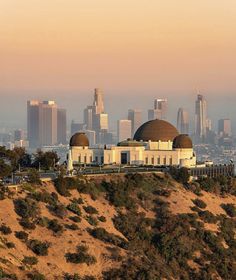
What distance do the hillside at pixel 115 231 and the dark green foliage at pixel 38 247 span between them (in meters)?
0.07

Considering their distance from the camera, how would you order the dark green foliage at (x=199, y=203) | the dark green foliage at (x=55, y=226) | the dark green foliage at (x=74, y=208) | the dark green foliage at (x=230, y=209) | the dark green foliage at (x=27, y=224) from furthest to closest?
the dark green foliage at (x=230, y=209)
the dark green foliage at (x=199, y=203)
the dark green foliage at (x=74, y=208)
the dark green foliage at (x=55, y=226)
the dark green foliage at (x=27, y=224)

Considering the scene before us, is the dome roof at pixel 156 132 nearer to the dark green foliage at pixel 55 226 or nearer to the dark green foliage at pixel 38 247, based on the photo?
the dark green foliage at pixel 55 226

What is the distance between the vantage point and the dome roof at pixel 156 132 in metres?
100

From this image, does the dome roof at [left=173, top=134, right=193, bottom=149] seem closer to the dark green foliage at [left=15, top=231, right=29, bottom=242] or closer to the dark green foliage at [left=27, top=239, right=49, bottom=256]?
the dark green foliage at [left=27, top=239, right=49, bottom=256]

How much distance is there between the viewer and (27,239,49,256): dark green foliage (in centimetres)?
5744

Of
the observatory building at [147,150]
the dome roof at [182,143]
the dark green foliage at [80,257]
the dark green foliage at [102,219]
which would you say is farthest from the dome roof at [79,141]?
the dark green foliage at [80,257]

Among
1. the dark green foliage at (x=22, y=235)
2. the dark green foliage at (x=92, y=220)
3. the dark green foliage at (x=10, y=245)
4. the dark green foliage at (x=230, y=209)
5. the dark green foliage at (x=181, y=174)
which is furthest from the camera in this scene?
the dark green foliage at (x=181, y=174)

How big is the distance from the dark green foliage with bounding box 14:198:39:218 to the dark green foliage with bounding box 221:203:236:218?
21.6 m

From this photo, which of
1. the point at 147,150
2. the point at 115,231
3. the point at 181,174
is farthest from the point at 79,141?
the point at 115,231

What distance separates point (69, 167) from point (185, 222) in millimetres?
13406

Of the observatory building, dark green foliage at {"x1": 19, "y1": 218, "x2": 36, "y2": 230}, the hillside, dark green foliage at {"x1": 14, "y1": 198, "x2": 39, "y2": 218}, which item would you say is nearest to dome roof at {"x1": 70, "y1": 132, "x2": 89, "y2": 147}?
the observatory building

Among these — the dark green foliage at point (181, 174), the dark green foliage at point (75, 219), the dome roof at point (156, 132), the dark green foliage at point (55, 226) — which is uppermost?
the dome roof at point (156, 132)

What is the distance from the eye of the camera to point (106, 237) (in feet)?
207

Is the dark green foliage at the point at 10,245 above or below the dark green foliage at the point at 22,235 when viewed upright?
→ below
